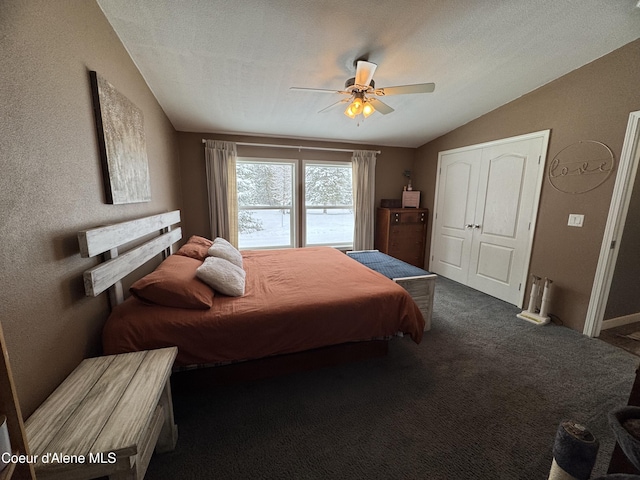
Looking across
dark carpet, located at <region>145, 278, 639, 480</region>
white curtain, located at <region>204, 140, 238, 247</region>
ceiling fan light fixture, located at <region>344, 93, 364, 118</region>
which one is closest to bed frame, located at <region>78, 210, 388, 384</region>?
dark carpet, located at <region>145, 278, 639, 480</region>

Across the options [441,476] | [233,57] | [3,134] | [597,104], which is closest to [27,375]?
[3,134]

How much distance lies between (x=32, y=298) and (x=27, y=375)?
0.30 meters

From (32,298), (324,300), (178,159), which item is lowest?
(324,300)

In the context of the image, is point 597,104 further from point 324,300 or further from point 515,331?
point 324,300

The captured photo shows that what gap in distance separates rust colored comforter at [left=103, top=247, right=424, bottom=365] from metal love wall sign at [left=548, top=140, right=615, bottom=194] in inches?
89.8

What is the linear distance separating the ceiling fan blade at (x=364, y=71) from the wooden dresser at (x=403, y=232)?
99.8 inches

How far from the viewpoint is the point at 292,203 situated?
170 inches

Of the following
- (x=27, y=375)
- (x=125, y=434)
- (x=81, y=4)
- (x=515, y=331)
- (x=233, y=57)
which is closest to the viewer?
(x=125, y=434)

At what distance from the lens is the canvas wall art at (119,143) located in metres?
1.53

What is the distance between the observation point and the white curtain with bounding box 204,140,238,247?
375 centimetres

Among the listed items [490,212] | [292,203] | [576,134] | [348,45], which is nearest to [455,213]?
[490,212]

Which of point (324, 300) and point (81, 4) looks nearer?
point (81, 4)

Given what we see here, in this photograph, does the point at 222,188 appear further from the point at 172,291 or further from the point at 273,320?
the point at 273,320

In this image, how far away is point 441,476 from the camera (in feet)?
4.05
